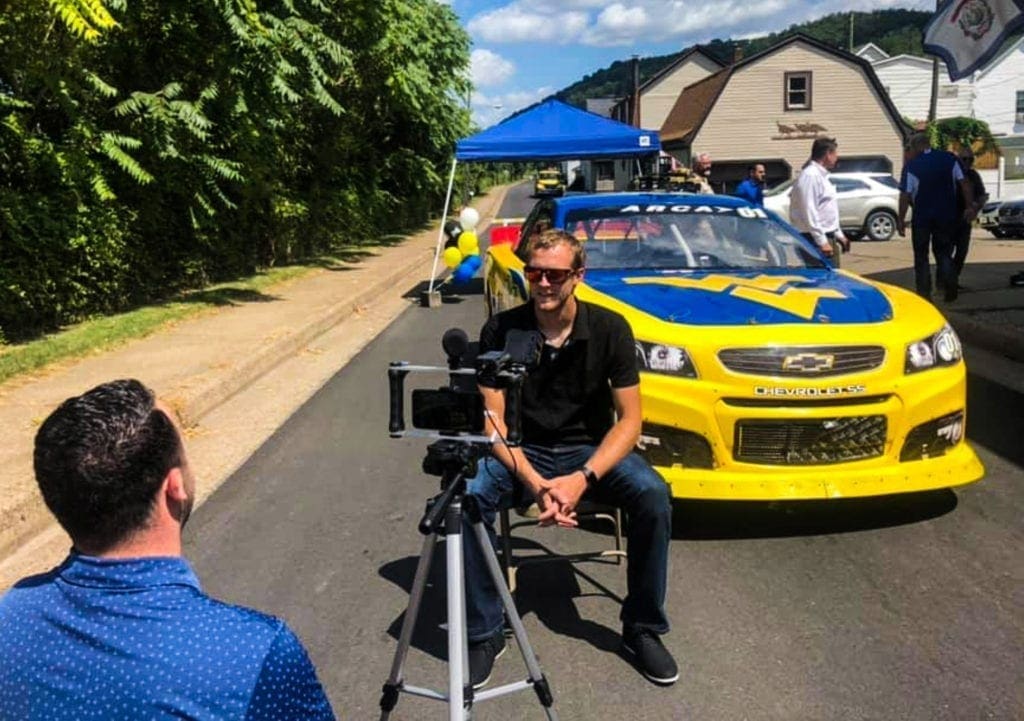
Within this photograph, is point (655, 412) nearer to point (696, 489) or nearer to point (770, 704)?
point (696, 489)

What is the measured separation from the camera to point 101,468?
1.51 metres

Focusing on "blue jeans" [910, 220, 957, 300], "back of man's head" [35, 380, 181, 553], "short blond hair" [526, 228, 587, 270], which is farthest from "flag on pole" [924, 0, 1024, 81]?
"back of man's head" [35, 380, 181, 553]

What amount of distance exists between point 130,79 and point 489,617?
10282mm

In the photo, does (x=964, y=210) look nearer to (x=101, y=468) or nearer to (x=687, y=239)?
(x=687, y=239)

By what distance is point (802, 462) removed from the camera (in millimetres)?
4496

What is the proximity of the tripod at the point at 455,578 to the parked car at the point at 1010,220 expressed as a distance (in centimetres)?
2271

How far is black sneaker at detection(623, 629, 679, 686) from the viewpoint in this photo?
337 centimetres

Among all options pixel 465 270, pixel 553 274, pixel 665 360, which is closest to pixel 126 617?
pixel 553 274

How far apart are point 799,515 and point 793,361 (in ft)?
3.06

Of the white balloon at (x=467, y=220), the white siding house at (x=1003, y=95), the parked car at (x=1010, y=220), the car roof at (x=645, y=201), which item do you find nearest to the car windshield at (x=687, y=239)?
the car roof at (x=645, y=201)

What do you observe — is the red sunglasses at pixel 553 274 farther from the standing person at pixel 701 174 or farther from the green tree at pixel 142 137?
the standing person at pixel 701 174

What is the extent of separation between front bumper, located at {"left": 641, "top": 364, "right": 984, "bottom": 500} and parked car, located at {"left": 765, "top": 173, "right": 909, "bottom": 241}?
18429 millimetres

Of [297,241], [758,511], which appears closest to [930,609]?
[758,511]

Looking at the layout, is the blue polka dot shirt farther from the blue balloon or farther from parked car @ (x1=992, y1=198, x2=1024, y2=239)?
parked car @ (x1=992, y1=198, x2=1024, y2=239)
